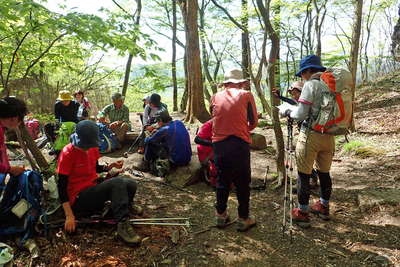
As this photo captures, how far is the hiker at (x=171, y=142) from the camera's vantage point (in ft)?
17.5

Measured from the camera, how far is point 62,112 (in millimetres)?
6996

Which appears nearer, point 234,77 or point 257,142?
point 234,77

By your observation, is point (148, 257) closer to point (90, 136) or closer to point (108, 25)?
point (90, 136)

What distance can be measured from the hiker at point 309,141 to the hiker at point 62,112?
18.4 feet

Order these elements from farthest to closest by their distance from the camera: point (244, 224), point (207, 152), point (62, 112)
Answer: point (62, 112) < point (207, 152) < point (244, 224)

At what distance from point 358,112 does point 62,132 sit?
10853 millimetres

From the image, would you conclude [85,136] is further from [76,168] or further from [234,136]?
[234,136]

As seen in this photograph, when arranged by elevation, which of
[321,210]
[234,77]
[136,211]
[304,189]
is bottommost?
[321,210]

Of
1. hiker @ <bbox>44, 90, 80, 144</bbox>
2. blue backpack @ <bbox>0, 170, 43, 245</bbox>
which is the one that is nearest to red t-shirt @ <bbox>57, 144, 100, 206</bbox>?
blue backpack @ <bbox>0, 170, 43, 245</bbox>

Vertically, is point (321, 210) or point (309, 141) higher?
point (309, 141)

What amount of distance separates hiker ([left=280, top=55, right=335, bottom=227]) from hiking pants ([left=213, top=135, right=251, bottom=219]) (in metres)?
0.73

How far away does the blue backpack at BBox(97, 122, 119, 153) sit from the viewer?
694 centimetres

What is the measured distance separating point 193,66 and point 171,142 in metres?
4.58

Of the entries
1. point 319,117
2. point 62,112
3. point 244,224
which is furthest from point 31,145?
point 319,117
